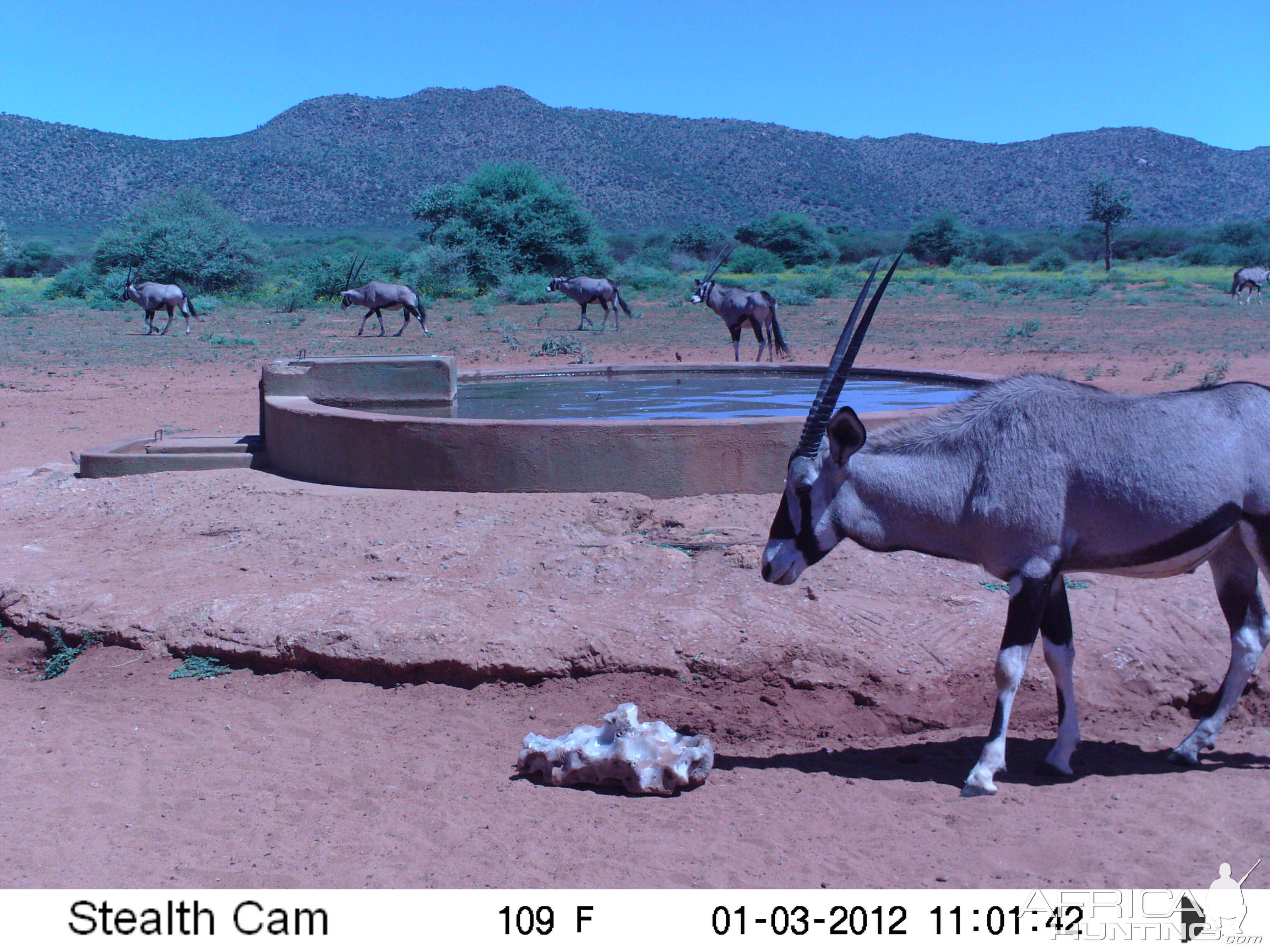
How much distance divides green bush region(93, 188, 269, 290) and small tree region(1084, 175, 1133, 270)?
35.1 meters

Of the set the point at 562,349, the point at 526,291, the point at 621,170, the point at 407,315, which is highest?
the point at 621,170

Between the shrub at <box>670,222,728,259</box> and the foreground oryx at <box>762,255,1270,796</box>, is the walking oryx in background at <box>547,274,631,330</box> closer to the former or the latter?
the foreground oryx at <box>762,255,1270,796</box>

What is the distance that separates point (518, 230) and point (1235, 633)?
1415 inches

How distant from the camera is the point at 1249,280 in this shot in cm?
2800

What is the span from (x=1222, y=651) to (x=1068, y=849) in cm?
201

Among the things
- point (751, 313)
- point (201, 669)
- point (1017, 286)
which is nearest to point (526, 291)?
point (1017, 286)

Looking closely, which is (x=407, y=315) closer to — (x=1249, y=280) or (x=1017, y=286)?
(x=1017, y=286)

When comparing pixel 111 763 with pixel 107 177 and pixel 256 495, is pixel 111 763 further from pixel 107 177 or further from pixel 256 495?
pixel 107 177

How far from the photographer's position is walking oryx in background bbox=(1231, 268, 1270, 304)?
91.5 feet

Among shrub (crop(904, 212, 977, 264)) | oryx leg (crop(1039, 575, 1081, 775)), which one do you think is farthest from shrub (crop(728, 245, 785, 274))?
oryx leg (crop(1039, 575, 1081, 775))

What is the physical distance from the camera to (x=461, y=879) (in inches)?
128

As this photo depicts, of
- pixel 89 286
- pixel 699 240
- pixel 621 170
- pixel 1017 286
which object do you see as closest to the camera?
pixel 1017 286

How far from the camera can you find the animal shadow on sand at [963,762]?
4008 millimetres

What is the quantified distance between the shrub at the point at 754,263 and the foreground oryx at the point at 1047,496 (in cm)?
4283
